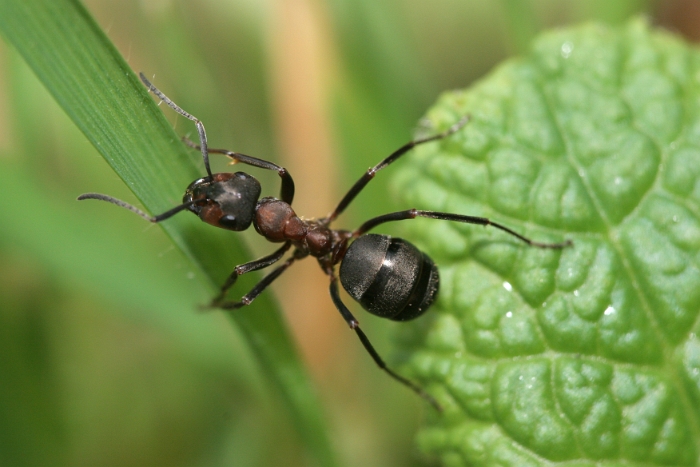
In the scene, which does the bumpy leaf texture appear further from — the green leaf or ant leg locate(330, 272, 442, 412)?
the green leaf

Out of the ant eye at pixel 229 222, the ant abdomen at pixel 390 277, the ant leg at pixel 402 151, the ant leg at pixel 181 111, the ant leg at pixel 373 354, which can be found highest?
the ant leg at pixel 181 111

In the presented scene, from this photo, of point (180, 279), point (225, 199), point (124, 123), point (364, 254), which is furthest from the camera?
point (180, 279)

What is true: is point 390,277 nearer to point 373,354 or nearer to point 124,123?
point 373,354

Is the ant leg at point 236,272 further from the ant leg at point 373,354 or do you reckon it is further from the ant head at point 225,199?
the ant leg at point 373,354

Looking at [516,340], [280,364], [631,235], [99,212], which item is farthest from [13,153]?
[631,235]

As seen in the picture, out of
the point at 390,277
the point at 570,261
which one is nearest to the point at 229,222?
the point at 390,277

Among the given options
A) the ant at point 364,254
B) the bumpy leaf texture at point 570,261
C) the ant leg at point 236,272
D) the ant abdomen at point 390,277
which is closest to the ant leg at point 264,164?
the ant at point 364,254
